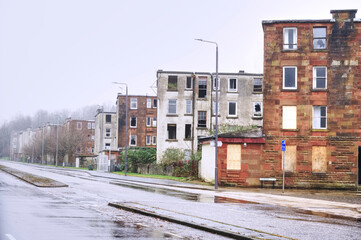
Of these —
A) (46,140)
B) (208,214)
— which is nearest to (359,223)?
(208,214)

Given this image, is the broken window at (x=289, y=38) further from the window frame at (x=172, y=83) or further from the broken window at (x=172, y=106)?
the broken window at (x=172, y=106)

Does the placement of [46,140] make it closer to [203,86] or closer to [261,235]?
[203,86]

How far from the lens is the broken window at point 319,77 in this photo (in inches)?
1596

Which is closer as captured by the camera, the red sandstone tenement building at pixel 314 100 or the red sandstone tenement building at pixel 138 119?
the red sandstone tenement building at pixel 314 100

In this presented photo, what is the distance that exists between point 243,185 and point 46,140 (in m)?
115

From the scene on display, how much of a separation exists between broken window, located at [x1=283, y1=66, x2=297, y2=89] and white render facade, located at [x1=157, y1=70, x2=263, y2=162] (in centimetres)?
2650

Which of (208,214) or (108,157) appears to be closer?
(208,214)

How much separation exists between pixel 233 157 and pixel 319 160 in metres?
6.37

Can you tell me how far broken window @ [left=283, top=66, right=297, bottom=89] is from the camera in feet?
133

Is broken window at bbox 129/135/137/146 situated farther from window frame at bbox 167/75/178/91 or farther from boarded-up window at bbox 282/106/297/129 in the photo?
boarded-up window at bbox 282/106/297/129

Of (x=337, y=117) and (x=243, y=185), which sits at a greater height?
(x=337, y=117)

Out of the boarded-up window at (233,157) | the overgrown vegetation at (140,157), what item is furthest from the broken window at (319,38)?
the overgrown vegetation at (140,157)

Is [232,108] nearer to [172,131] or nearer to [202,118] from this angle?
[202,118]

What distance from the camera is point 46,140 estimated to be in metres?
147
